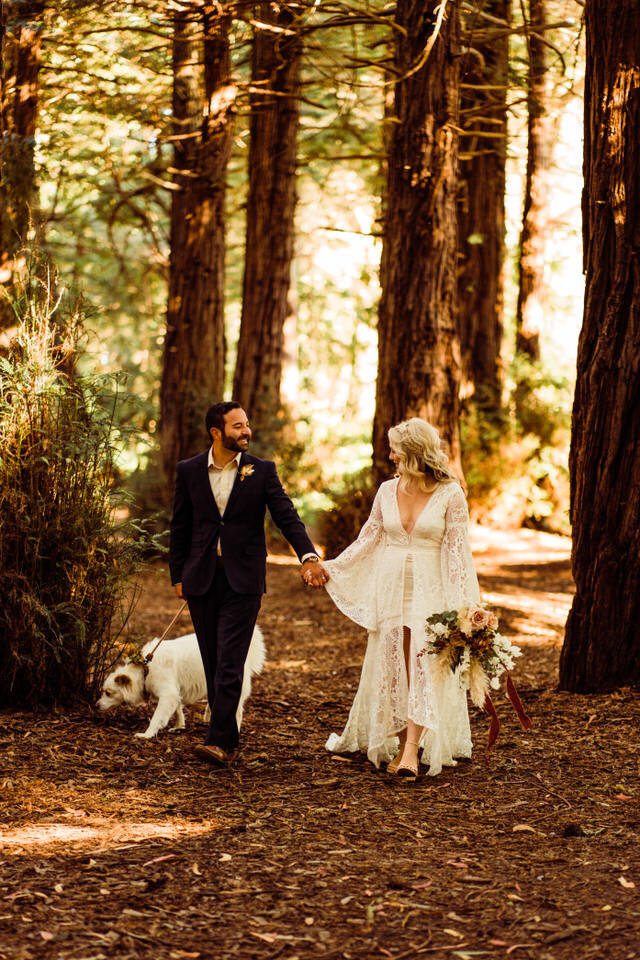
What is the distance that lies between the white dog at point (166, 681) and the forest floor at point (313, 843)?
0.65 feet

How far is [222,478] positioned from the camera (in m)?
6.93

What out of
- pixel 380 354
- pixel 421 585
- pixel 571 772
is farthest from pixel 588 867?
pixel 380 354

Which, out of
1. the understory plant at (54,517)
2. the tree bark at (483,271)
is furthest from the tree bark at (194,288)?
the understory plant at (54,517)

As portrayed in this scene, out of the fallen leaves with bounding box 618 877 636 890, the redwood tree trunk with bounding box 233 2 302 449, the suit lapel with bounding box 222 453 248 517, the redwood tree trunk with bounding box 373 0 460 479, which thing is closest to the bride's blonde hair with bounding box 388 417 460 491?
the suit lapel with bounding box 222 453 248 517

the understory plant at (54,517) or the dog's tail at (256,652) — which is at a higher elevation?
the understory plant at (54,517)

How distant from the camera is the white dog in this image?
741 centimetres

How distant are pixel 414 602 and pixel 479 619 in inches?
19.5

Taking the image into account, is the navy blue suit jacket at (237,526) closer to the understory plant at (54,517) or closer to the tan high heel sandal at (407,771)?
the understory plant at (54,517)

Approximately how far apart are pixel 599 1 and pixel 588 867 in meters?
6.19

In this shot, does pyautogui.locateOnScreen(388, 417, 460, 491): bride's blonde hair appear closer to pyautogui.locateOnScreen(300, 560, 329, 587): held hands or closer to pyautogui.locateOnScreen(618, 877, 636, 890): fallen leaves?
pyautogui.locateOnScreen(300, 560, 329, 587): held hands

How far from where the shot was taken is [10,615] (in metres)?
7.30

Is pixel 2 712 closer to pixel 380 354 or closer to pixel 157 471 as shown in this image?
pixel 380 354

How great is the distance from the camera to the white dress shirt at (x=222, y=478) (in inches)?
271

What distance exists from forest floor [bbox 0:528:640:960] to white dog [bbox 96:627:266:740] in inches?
7.8
